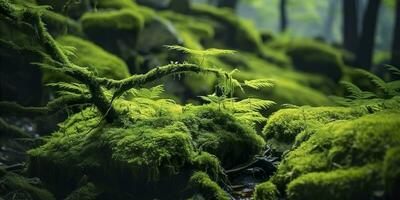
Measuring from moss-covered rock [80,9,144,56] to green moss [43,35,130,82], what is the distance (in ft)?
2.34

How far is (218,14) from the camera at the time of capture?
17.5 meters

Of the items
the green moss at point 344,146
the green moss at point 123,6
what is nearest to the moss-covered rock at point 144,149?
the green moss at point 344,146

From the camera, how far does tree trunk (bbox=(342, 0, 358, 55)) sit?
19000 millimetres

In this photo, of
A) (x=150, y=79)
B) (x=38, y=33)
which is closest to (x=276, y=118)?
(x=150, y=79)

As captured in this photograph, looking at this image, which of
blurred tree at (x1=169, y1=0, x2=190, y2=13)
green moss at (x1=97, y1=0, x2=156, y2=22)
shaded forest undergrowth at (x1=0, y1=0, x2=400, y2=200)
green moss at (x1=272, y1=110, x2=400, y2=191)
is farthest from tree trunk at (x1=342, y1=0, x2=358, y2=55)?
green moss at (x1=272, y1=110, x2=400, y2=191)

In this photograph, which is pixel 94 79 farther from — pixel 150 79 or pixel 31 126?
pixel 31 126

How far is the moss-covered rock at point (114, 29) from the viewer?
11.1 m

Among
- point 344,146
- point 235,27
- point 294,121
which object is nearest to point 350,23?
point 235,27

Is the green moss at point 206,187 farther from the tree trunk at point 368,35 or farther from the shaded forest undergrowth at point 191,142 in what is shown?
the tree trunk at point 368,35

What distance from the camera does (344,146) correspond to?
3709mm

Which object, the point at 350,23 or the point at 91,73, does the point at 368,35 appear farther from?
the point at 91,73

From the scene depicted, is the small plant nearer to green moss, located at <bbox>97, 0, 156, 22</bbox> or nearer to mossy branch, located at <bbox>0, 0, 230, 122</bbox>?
mossy branch, located at <bbox>0, 0, 230, 122</bbox>

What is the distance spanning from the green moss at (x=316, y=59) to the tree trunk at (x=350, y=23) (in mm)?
2014

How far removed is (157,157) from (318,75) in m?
14.0
